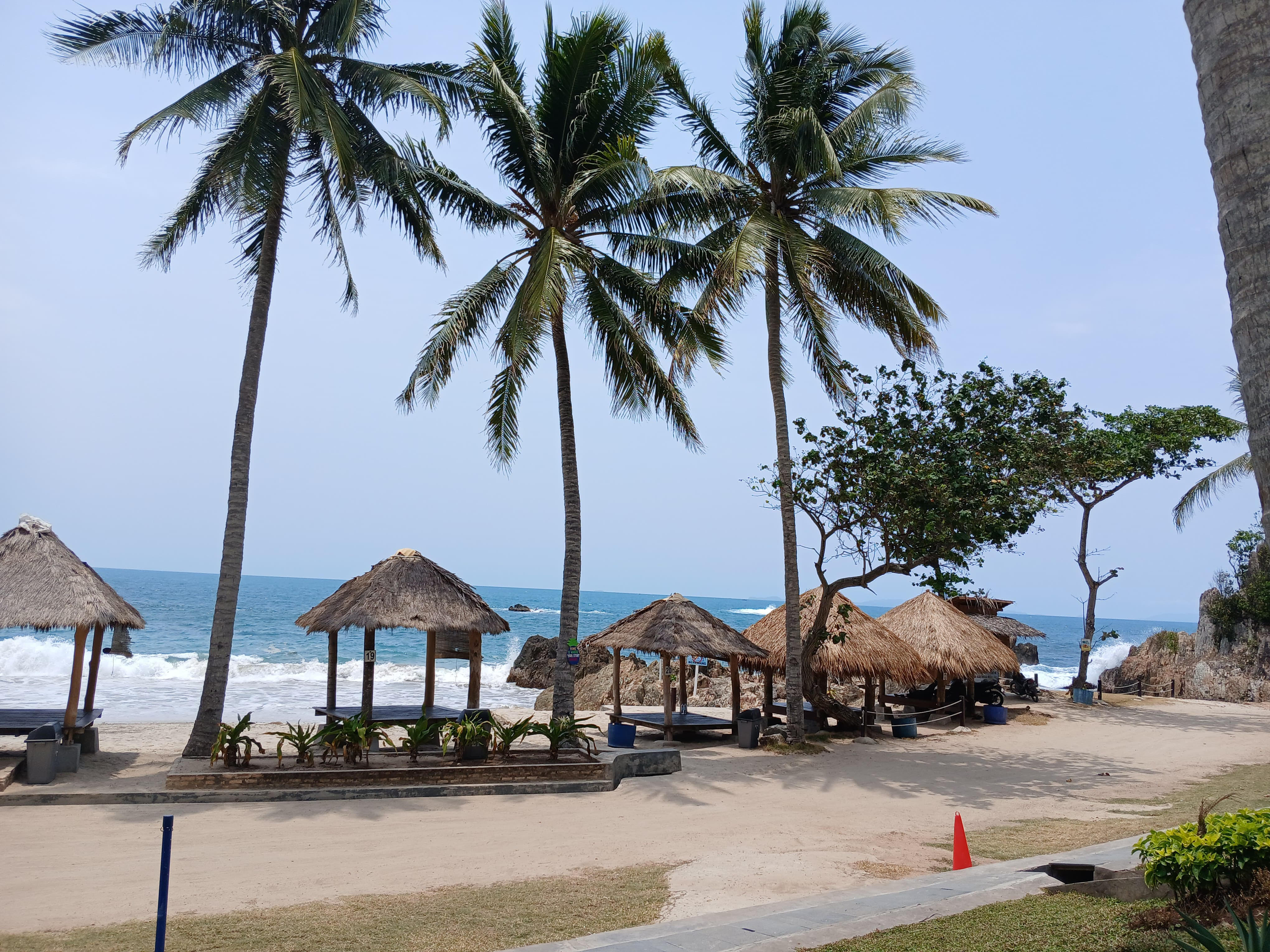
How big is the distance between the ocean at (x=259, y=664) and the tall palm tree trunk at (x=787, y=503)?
694 cm

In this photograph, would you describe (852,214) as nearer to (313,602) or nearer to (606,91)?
(606,91)

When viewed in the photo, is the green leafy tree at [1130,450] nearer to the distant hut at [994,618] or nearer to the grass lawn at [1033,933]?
the distant hut at [994,618]

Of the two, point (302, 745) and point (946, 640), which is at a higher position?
point (946, 640)

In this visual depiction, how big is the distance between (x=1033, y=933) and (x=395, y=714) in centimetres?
1158

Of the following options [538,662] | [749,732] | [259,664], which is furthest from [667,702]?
[259,664]

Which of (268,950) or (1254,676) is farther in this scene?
(1254,676)

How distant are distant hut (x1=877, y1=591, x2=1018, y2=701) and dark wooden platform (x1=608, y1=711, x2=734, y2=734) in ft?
17.7

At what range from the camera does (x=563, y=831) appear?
9.80 meters

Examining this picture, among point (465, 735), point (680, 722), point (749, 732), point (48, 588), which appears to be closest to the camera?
point (465, 735)

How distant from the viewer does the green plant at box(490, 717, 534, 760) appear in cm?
1231

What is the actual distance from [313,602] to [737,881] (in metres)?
98.6

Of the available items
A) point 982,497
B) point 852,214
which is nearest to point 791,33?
point 852,214

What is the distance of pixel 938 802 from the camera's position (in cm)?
1203

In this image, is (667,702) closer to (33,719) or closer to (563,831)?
(563,831)
